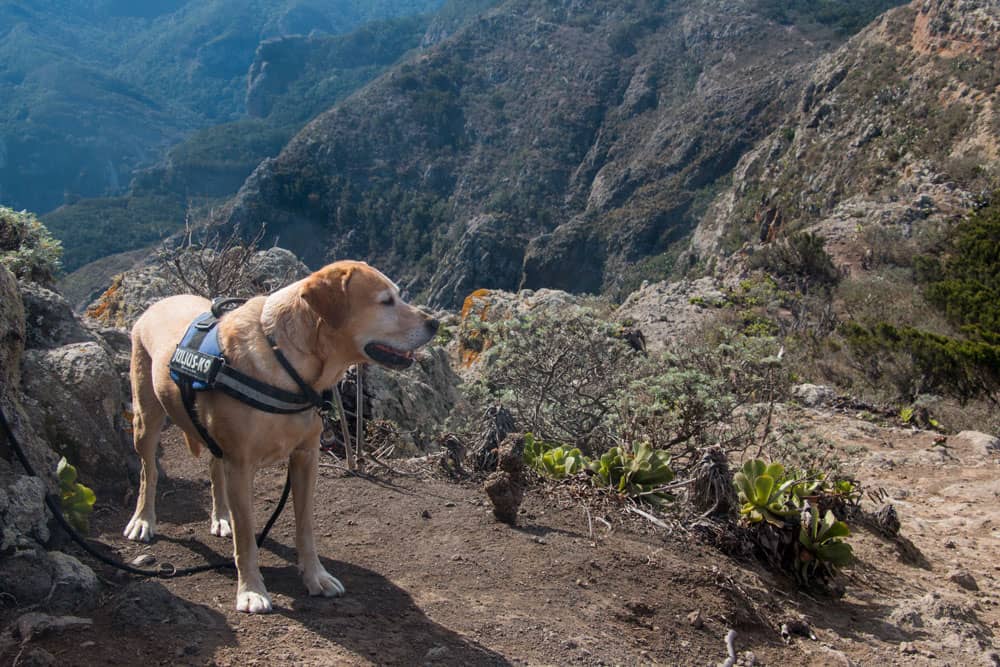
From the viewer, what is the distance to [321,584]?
10.7 ft

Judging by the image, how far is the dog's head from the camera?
3.04 meters

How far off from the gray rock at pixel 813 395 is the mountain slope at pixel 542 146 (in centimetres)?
3926

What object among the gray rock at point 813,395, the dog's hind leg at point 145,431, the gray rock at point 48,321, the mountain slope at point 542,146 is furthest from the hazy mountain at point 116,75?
the dog's hind leg at point 145,431

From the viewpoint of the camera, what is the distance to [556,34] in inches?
3226

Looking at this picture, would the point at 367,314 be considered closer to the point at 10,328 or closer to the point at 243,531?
the point at 243,531

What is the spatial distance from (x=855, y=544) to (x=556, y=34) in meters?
83.9

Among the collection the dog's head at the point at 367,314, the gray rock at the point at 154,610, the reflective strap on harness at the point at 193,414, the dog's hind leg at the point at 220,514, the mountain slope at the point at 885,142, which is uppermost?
the mountain slope at the point at 885,142

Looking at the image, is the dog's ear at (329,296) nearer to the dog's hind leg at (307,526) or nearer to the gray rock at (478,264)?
the dog's hind leg at (307,526)

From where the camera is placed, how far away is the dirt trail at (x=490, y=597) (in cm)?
282

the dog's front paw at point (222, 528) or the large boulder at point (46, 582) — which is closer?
the large boulder at point (46, 582)

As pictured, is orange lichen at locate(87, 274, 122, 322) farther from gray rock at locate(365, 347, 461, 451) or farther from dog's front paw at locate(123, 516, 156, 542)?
dog's front paw at locate(123, 516, 156, 542)

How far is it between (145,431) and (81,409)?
1.20m

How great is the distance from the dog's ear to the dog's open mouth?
0.17 meters

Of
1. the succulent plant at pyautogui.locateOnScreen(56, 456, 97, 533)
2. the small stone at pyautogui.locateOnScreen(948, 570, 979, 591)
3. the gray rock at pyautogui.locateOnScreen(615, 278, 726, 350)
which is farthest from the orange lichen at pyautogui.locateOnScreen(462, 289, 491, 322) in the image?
the succulent plant at pyautogui.locateOnScreen(56, 456, 97, 533)
